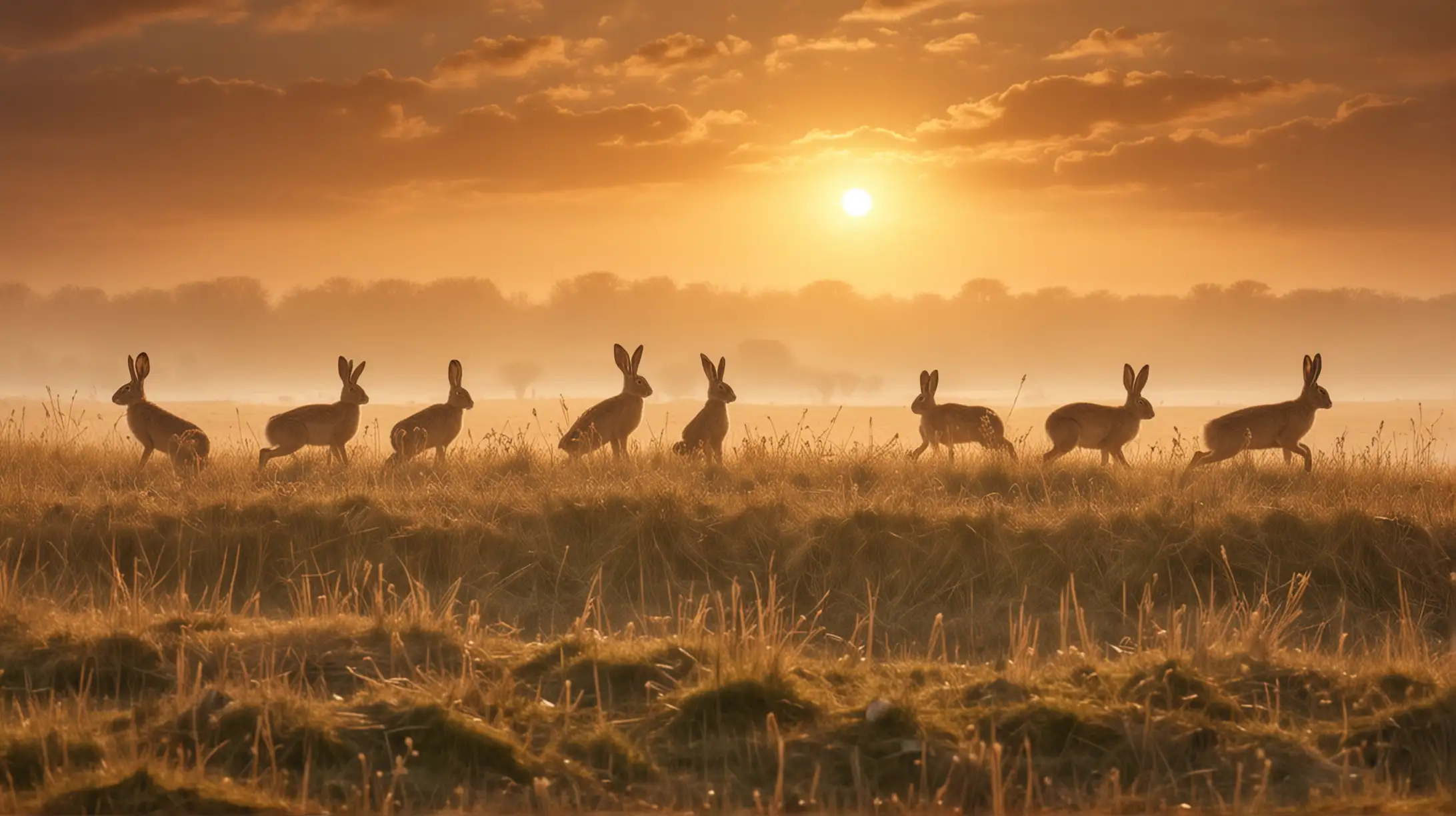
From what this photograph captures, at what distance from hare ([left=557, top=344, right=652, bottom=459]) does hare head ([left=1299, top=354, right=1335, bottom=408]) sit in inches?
342

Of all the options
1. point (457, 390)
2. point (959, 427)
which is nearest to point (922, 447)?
point (959, 427)

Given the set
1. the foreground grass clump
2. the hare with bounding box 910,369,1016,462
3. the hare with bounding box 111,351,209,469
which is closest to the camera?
the foreground grass clump

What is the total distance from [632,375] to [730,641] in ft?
33.6

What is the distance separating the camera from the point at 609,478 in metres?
14.3

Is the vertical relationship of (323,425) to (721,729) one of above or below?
above

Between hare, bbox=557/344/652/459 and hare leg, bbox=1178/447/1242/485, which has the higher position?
hare, bbox=557/344/652/459

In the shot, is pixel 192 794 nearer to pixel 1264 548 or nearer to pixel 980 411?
pixel 1264 548

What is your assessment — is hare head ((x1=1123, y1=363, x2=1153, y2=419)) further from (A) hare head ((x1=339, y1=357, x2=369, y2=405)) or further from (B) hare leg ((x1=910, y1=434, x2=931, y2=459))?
(A) hare head ((x1=339, y1=357, x2=369, y2=405))

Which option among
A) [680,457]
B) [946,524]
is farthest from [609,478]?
[946,524]

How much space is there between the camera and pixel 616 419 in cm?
1733

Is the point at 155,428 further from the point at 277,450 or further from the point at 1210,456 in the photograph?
the point at 1210,456

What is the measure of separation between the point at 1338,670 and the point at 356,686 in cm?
600

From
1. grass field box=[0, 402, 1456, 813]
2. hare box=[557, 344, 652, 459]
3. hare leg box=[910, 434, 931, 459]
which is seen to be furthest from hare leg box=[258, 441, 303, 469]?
hare leg box=[910, 434, 931, 459]

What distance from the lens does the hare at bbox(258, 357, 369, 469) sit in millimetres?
16656
